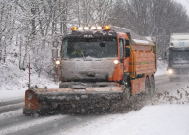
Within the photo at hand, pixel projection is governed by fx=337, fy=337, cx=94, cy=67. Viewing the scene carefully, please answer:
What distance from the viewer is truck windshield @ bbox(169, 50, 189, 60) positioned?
2352 centimetres

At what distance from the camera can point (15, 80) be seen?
18.8m

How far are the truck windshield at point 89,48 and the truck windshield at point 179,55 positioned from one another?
45.9 ft

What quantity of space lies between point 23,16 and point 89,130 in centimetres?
1296

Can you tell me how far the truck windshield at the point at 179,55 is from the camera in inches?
926

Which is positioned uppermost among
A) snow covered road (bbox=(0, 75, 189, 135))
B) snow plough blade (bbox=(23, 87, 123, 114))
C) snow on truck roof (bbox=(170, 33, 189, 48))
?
snow on truck roof (bbox=(170, 33, 189, 48))

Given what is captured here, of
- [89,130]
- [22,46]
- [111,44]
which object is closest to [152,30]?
[22,46]

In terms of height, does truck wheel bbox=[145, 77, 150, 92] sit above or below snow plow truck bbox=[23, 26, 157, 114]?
below

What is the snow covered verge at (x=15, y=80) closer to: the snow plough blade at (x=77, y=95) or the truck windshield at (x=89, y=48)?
the truck windshield at (x=89, y=48)

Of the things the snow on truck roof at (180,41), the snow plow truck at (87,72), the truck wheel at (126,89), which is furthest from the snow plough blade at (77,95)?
the snow on truck roof at (180,41)

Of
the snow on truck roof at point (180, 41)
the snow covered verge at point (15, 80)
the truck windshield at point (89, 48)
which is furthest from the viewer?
the snow on truck roof at point (180, 41)

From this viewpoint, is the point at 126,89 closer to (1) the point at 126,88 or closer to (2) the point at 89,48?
(1) the point at 126,88

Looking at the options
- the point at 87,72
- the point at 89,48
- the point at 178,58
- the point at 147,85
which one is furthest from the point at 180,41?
the point at 87,72

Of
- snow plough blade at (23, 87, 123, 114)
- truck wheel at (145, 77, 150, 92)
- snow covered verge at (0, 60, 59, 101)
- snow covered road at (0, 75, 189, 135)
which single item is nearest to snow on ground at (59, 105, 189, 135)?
snow covered road at (0, 75, 189, 135)

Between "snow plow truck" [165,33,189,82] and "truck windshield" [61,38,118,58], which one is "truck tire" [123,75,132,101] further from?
"snow plow truck" [165,33,189,82]
